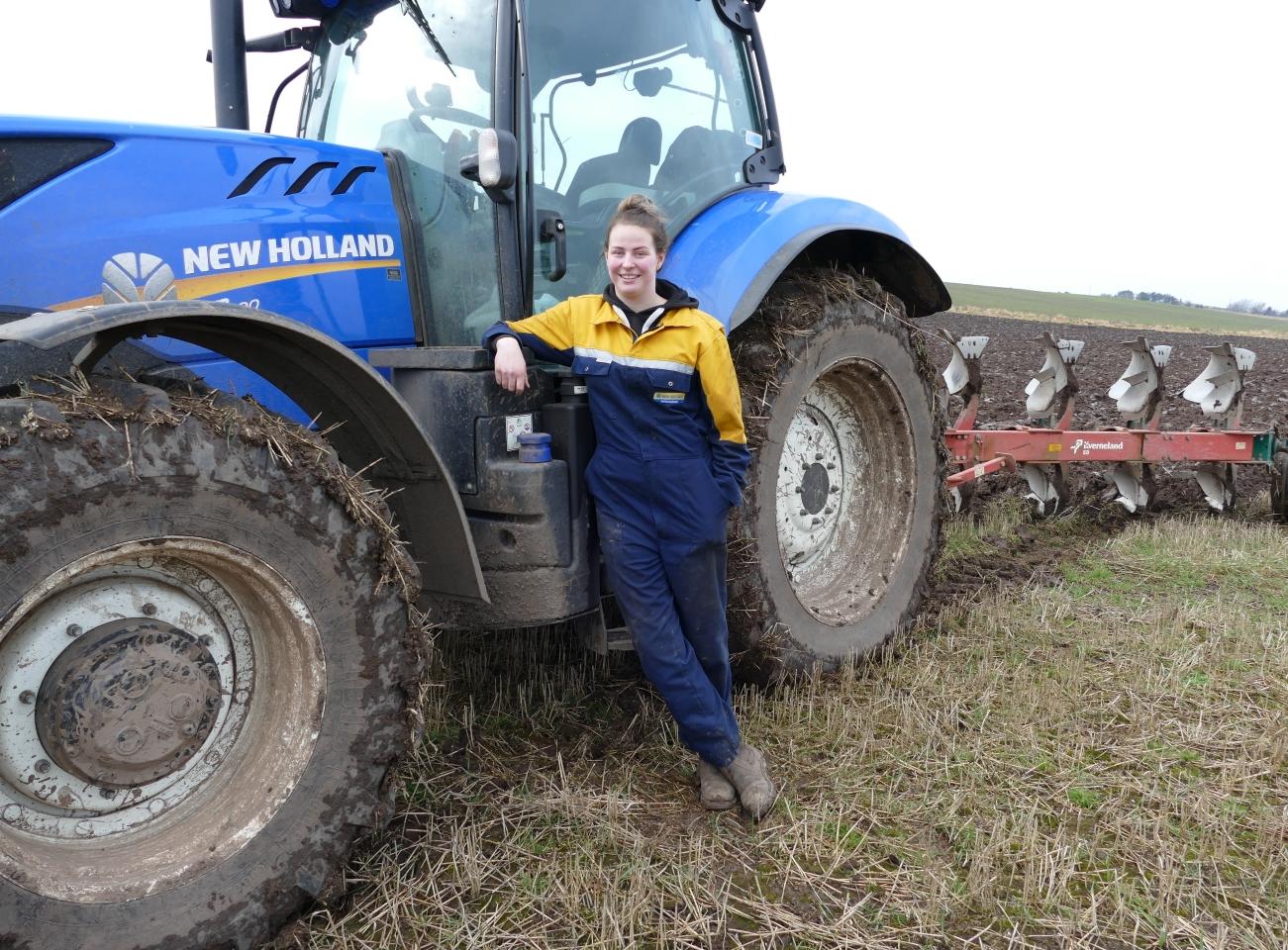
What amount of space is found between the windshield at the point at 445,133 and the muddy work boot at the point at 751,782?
1.37 m

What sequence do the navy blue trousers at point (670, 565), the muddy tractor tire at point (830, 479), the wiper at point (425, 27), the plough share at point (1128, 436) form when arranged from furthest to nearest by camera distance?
the plough share at point (1128, 436) < the muddy tractor tire at point (830, 479) < the wiper at point (425, 27) < the navy blue trousers at point (670, 565)

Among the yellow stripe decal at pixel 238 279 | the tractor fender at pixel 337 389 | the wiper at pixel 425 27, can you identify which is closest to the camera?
the tractor fender at pixel 337 389

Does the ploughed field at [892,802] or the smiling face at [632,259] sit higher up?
the smiling face at [632,259]

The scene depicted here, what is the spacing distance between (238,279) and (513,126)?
824 millimetres

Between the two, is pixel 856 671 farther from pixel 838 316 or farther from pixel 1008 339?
pixel 1008 339

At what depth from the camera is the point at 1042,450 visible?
17.2ft

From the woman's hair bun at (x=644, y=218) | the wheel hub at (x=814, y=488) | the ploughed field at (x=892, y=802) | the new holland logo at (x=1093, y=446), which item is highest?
the woman's hair bun at (x=644, y=218)

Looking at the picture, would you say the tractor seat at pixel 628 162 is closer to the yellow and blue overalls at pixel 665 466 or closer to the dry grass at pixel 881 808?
the yellow and blue overalls at pixel 665 466

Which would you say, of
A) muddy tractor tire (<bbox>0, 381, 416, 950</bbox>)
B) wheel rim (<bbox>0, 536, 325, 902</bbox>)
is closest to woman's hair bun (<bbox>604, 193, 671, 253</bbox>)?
muddy tractor tire (<bbox>0, 381, 416, 950</bbox>)

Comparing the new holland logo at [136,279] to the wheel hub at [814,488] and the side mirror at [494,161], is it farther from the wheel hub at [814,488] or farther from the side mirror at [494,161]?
the wheel hub at [814,488]

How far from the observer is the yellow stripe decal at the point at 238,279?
2.22 m

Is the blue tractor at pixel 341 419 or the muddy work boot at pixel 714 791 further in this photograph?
the muddy work boot at pixel 714 791

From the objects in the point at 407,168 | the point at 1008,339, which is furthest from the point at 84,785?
the point at 1008,339

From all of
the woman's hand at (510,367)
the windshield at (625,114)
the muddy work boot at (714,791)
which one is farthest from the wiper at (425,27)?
the muddy work boot at (714,791)
